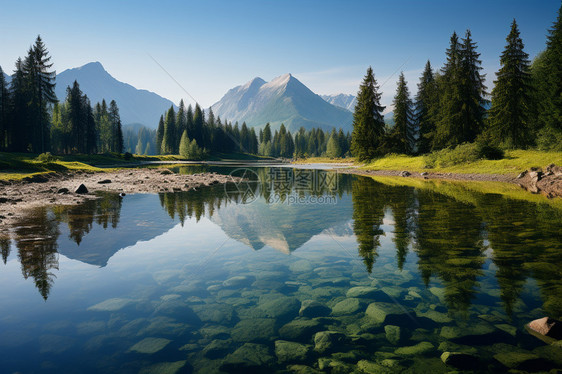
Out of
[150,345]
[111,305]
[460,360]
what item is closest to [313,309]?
[460,360]

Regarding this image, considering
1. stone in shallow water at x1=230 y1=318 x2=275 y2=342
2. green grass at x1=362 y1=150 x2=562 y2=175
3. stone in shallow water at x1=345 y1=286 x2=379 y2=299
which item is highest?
green grass at x1=362 y1=150 x2=562 y2=175

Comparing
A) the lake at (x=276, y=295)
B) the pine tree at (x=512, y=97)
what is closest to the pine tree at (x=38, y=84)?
the lake at (x=276, y=295)

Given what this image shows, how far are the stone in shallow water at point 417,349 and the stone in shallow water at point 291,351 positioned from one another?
1.48 m

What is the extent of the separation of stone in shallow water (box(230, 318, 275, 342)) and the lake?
35mm

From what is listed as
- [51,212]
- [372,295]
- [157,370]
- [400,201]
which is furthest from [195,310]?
[400,201]

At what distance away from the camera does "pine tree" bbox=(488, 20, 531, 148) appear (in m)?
41.6

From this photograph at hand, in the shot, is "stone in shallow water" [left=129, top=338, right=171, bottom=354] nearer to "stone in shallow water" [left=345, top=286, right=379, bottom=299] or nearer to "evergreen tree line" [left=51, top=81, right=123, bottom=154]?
"stone in shallow water" [left=345, top=286, right=379, bottom=299]

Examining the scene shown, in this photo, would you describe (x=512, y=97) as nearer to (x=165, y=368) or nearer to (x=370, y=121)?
(x=370, y=121)

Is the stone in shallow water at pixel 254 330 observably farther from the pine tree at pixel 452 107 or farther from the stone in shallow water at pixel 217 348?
the pine tree at pixel 452 107

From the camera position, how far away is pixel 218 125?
142125 mm

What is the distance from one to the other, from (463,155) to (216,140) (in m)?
113

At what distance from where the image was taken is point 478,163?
3919 cm

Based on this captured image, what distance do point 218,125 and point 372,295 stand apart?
14263 centimetres

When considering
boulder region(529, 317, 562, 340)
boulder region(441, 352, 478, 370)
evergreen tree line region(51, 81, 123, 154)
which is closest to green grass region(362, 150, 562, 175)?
boulder region(529, 317, 562, 340)
